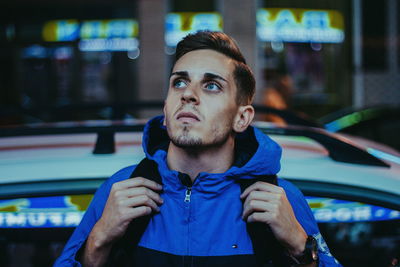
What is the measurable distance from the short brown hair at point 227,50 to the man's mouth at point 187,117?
208 millimetres

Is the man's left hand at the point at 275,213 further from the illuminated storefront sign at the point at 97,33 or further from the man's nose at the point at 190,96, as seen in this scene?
the illuminated storefront sign at the point at 97,33

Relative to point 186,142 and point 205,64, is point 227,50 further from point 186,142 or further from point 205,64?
point 186,142

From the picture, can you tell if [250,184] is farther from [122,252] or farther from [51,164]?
[51,164]

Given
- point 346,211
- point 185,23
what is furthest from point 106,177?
point 185,23

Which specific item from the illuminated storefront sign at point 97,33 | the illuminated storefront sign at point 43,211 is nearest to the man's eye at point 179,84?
the illuminated storefront sign at point 43,211

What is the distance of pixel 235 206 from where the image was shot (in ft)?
6.09

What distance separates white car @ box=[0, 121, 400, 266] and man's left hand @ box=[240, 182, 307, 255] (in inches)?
15.5

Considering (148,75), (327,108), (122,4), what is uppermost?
(122,4)

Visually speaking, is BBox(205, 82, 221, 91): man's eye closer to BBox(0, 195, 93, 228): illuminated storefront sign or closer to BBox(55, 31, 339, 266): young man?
BBox(55, 31, 339, 266): young man

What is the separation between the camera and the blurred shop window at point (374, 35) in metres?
11.7

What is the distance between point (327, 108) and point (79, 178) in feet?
32.7

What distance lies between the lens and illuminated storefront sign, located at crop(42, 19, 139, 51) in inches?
454

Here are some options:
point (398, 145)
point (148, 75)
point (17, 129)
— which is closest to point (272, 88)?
point (398, 145)

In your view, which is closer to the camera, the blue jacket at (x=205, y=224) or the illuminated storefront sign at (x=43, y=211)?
the blue jacket at (x=205, y=224)
